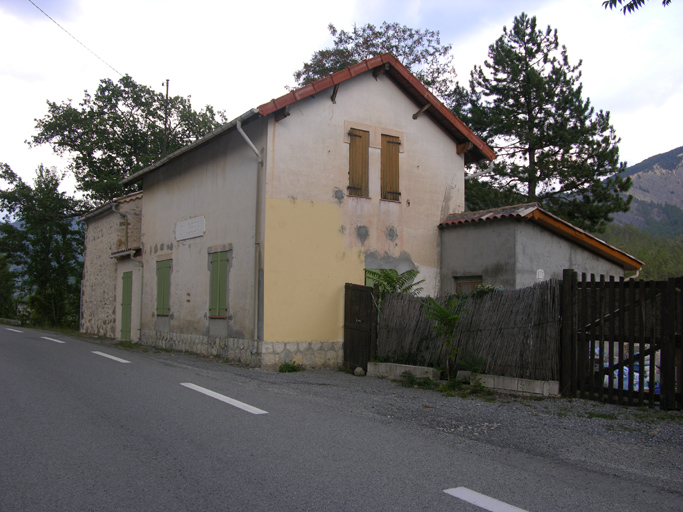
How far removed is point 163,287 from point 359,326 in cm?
694

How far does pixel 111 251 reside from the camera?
20016 mm

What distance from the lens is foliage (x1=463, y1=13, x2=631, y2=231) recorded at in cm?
2242

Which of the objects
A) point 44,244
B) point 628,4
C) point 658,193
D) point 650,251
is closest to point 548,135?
point 628,4

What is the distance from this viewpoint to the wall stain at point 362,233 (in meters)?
12.4

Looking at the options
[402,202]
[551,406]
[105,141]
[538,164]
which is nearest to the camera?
[551,406]

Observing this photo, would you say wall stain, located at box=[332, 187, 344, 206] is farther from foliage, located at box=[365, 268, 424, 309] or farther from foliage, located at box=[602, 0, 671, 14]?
foliage, located at box=[602, 0, 671, 14]

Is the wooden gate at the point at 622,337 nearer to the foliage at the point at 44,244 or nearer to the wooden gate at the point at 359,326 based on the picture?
the wooden gate at the point at 359,326

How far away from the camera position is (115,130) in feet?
103

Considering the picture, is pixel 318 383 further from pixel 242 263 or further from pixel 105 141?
pixel 105 141

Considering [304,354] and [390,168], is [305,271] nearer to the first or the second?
[304,354]

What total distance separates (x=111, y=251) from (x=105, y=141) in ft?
43.7

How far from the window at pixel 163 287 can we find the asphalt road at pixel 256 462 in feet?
26.0

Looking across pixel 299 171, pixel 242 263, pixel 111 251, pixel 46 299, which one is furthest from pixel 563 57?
pixel 46 299

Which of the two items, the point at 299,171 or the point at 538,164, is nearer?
the point at 299,171
